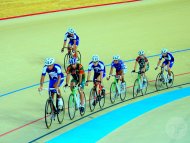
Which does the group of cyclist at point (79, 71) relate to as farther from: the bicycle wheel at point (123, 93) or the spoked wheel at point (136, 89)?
the bicycle wheel at point (123, 93)

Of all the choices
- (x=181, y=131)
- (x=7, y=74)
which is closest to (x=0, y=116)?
(x=7, y=74)

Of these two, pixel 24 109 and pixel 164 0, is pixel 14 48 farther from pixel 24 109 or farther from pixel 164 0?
pixel 164 0

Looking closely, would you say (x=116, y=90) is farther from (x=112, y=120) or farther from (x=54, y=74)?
(x=54, y=74)

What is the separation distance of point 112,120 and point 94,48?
576 cm

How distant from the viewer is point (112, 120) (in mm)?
11562

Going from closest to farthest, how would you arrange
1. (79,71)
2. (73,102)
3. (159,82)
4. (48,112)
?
1. (48,112)
2. (79,71)
3. (73,102)
4. (159,82)

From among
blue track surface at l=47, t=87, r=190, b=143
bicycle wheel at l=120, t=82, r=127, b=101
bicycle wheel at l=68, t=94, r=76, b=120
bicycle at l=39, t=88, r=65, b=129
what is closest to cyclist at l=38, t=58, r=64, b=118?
bicycle at l=39, t=88, r=65, b=129

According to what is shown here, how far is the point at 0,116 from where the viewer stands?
1175 cm

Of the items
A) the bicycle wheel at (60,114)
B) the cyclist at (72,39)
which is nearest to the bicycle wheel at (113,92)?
the bicycle wheel at (60,114)

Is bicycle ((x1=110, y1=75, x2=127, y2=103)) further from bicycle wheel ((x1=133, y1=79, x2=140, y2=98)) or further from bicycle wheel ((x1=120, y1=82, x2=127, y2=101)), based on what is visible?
bicycle wheel ((x1=133, y1=79, x2=140, y2=98))

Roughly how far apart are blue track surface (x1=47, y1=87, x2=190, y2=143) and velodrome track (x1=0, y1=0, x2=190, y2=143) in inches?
7.9

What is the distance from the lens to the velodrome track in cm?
1119

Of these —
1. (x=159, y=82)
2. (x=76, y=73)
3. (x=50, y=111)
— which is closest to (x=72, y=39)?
(x=159, y=82)

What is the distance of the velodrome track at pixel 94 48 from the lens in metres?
11.2
